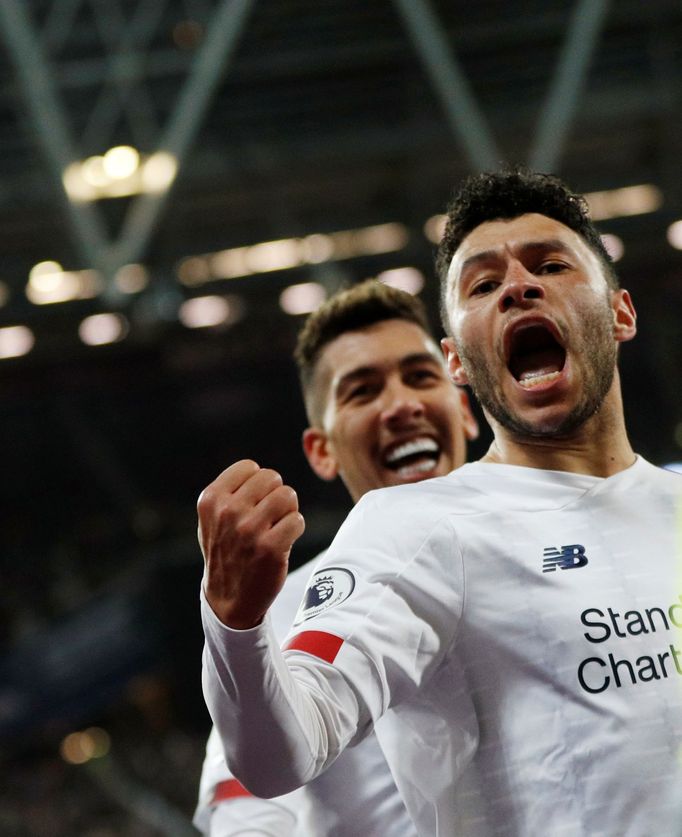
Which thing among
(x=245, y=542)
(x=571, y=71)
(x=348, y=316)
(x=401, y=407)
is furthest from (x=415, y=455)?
(x=571, y=71)

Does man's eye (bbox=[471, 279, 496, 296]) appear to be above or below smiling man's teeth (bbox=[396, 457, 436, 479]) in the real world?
below

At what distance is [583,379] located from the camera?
1.95 metres

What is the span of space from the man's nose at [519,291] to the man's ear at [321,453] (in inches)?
56.0

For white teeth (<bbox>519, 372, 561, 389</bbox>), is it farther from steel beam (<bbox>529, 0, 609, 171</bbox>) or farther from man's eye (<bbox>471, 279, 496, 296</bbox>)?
steel beam (<bbox>529, 0, 609, 171</bbox>)

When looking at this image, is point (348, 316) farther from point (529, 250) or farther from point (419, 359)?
point (529, 250)

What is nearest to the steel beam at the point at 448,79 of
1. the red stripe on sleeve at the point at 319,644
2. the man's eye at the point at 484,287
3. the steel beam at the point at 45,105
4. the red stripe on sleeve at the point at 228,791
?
the steel beam at the point at 45,105

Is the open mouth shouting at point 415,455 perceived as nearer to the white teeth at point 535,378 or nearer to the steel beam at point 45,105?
the white teeth at point 535,378

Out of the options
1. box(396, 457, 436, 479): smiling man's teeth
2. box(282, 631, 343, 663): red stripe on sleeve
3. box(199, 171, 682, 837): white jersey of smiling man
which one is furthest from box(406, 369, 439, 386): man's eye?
box(282, 631, 343, 663): red stripe on sleeve

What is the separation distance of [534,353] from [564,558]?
0.41 metres

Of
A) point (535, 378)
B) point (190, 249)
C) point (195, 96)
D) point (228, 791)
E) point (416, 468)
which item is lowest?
point (228, 791)

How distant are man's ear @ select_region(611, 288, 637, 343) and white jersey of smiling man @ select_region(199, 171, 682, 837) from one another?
10 cm

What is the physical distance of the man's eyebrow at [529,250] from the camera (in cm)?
202

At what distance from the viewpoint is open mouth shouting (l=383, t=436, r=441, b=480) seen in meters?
3.07

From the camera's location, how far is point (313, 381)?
3422 mm
